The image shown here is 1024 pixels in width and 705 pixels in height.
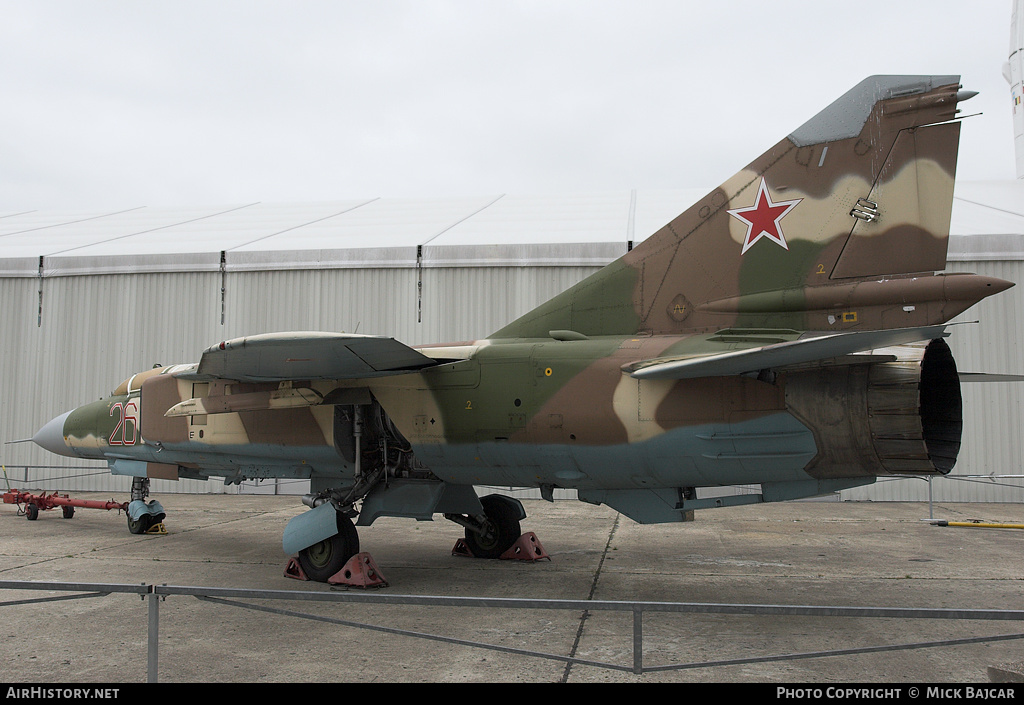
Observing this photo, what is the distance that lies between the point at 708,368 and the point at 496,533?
13.2 feet

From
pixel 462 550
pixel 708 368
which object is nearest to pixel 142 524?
pixel 462 550

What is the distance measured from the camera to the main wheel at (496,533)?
827 centimetres

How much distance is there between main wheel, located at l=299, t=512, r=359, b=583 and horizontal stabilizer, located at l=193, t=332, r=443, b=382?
157 cm

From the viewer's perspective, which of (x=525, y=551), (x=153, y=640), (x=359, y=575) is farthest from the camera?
(x=525, y=551)

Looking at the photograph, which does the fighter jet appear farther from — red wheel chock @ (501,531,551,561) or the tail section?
red wheel chock @ (501,531,551,561)

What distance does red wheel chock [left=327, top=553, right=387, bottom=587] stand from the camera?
22.1 feet

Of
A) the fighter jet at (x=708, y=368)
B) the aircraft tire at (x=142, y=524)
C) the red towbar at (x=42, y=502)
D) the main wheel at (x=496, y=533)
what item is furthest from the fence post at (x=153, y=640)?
the red towbar at (x=42, y=502)

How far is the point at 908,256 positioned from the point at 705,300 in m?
1.55

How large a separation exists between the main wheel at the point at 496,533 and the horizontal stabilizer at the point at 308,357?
245 cm

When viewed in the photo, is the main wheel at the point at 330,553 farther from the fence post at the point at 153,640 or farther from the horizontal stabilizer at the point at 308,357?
the fence post at the point at 153,640

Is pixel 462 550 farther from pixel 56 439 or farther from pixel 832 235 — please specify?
pixel 56 439

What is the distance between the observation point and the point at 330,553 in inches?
276

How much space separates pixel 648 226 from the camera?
48.9 feet

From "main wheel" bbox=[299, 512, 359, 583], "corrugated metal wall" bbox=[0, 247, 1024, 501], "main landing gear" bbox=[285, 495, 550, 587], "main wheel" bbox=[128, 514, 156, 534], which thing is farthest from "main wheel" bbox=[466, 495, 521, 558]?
"corrugated metal wall" bbox=[0, 247, 1024, 501]
